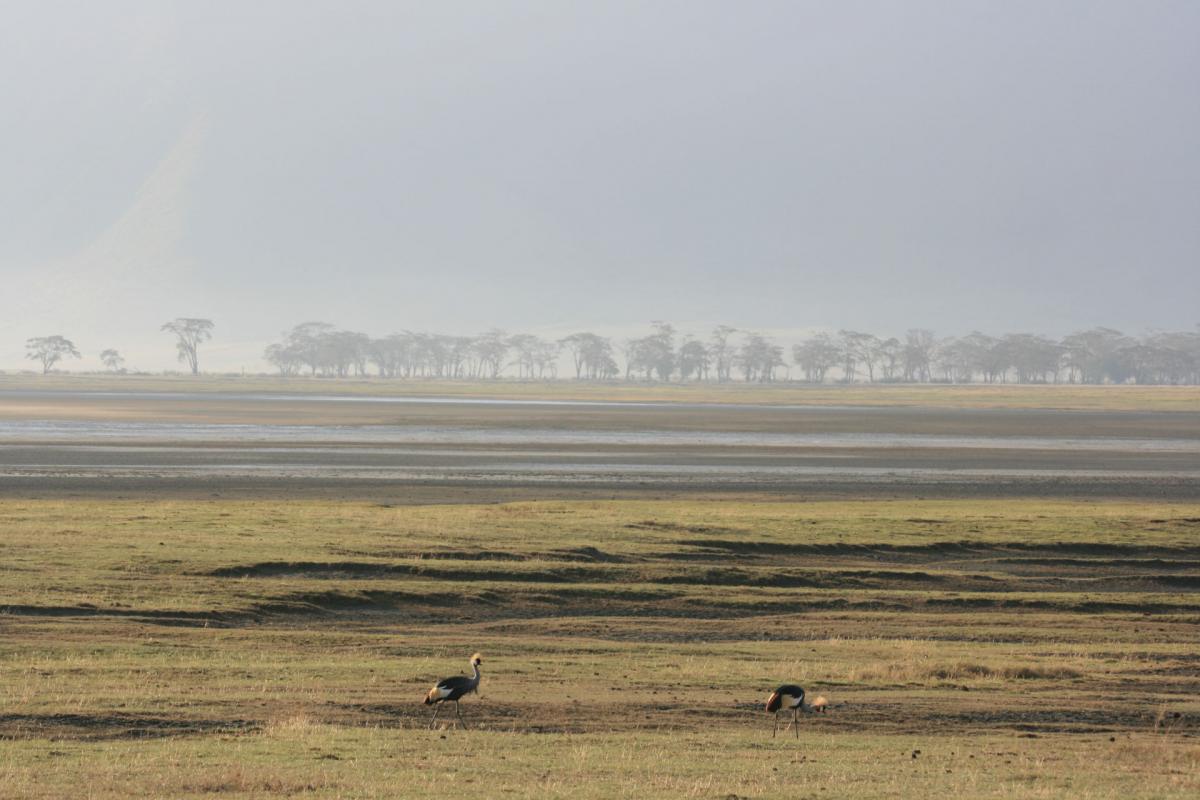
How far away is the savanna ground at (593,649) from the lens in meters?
13.9

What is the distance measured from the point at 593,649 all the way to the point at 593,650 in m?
0.09

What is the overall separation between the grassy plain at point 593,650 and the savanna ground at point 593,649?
7cm

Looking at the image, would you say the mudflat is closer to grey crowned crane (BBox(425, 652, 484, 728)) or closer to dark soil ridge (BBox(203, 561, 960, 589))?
dark soil ridge (BBox(203, 561, 960, 589))

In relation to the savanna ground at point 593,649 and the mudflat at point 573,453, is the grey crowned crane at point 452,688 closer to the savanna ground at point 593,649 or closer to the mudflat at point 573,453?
the savanna ground at point 593,649

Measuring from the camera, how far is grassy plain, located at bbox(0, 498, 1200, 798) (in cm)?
1391

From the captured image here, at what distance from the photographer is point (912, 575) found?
30188 millimetres

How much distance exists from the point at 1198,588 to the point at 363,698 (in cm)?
1910

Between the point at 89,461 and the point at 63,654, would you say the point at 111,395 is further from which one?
the point at 63,654

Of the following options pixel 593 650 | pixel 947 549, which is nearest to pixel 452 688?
pixel 593 650

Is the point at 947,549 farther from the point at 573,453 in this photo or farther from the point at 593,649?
the point at 573,453

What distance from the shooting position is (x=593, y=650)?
70.9 feet

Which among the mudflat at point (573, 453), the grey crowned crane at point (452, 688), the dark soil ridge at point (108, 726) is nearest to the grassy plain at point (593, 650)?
the dark soil ridge at point (108, 726)

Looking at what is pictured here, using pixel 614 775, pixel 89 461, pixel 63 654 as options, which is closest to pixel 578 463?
pixel 89 461

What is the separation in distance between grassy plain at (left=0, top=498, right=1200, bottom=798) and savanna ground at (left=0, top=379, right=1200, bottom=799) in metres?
0.07
